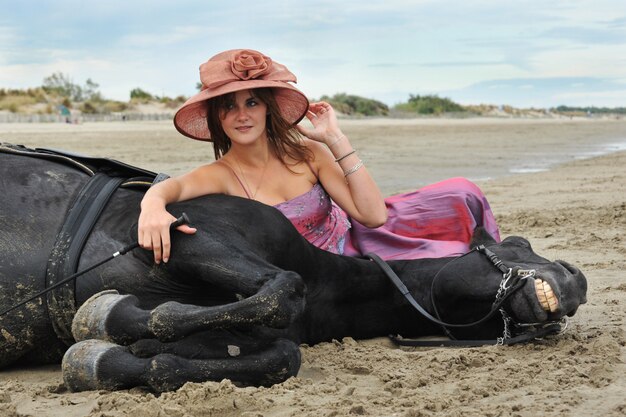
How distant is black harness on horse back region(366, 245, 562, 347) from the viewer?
3379mm

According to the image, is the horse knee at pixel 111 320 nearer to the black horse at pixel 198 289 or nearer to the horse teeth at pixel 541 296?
the black horse at pixel 198 289

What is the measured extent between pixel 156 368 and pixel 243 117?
1237 mm

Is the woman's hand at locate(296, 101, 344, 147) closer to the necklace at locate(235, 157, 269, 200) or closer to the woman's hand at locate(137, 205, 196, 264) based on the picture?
the necklace at locate(235, 157, 269, 200)

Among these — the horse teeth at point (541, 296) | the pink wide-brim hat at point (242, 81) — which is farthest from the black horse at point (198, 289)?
the pink wide-brim hat at point (242, 81)

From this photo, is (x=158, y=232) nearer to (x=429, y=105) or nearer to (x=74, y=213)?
(x=74, y=213)

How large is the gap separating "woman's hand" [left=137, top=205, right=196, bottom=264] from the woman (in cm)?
25

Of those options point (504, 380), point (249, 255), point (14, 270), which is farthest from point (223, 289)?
point (504, 380)

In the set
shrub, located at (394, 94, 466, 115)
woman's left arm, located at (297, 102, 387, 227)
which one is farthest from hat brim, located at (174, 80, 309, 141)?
shrub, located at (394, 94, 466, 115)

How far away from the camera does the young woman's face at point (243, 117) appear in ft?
12.1

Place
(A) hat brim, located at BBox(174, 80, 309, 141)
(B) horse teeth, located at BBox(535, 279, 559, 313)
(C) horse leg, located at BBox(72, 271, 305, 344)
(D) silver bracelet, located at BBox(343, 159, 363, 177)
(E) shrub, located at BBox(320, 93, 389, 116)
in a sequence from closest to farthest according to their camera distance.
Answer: (C) horse leg, located at BBox(72, 271, 305, 344) < (B) horse teeth, located at BBox(535, 279, 559, 313) < (A) hat brim, located at BBox(174, 80, 309, 141) < (D) silver bracelet, located at BBox(343, 159, 363, 177) < (E) shrub, located at BBox(320, 93, 389, 116)

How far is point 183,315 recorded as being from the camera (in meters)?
2.82

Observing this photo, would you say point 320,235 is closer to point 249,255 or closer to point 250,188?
point 250,188

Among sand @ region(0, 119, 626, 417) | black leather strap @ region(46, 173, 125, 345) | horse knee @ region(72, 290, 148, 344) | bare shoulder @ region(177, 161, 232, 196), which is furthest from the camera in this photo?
bare shoulder @ region(177, 161, 232, 196)

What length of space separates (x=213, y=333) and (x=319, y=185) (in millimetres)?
1184
